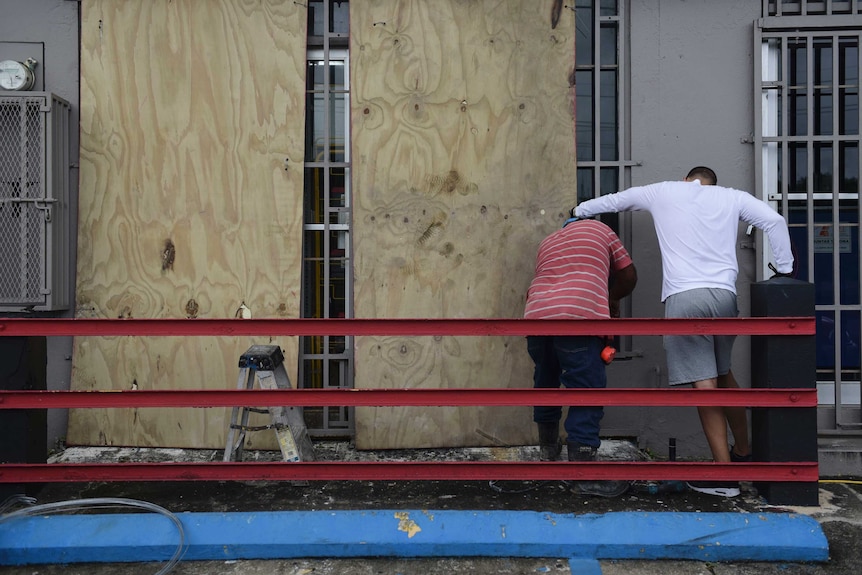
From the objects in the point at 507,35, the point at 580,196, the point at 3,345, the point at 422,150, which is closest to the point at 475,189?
the point at 422,150

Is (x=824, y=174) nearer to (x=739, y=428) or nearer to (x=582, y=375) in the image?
(x=739, y=428)

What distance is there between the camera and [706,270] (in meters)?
3.99

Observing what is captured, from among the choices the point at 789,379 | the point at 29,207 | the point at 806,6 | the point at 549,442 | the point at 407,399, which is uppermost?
the point at 806,6

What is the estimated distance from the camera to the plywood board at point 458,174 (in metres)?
4.71

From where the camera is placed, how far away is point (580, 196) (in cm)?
496

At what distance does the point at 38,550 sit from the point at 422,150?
3462 millimetres

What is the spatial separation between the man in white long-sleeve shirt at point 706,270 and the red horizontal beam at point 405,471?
0.36 metres

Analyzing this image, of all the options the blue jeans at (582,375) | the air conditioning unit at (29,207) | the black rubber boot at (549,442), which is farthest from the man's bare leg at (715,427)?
the air conditioning unit at (29,207)

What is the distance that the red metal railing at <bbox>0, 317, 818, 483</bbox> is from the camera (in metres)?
3.48

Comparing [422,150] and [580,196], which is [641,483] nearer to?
[580,196]

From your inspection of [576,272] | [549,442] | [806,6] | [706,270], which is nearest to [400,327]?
[576,272]

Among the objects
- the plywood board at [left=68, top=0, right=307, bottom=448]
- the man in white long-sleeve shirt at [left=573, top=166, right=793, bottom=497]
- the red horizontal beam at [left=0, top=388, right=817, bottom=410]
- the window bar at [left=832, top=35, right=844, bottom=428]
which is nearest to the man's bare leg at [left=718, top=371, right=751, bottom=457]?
the man in white long-sleeve shirt at [left=573, top=166, right=793, bottom=497]

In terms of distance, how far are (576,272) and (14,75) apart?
4330 millimetres

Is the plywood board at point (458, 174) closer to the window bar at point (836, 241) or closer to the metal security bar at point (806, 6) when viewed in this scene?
the metal security bar at point (806, 6)
